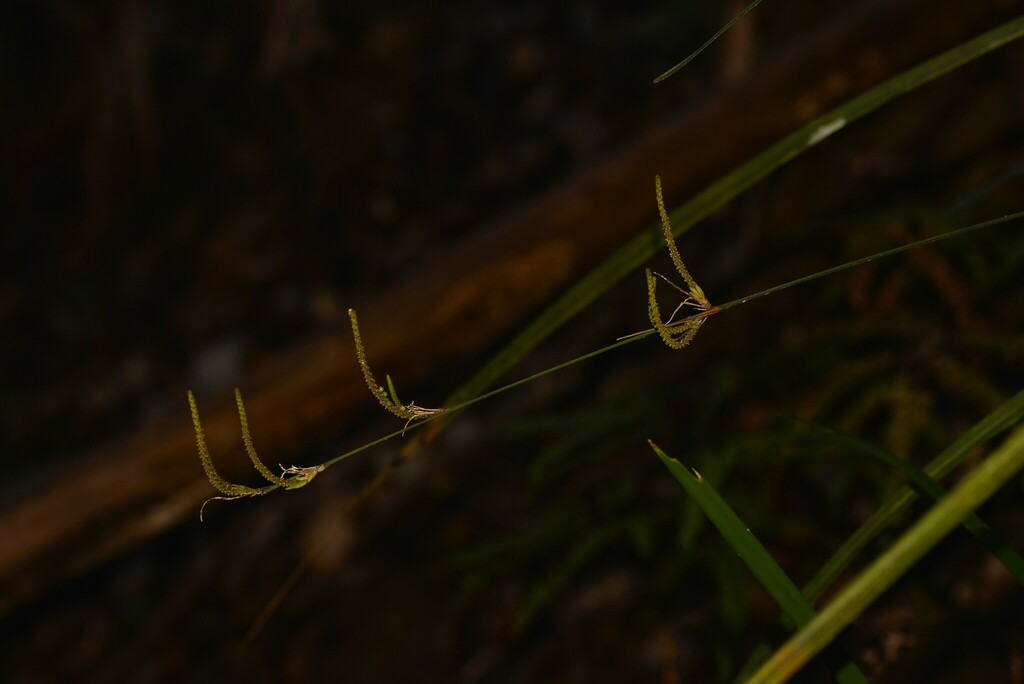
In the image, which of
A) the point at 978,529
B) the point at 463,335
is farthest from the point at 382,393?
the point at 463,335

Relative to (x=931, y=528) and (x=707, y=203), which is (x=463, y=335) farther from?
(x=931, y=528)

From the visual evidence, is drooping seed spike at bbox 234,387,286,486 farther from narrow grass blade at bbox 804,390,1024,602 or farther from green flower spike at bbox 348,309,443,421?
narrow grass blade at bbox 804,390,1024,602

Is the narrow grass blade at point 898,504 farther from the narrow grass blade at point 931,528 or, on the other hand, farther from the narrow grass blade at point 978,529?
the narrow grass blade at point 931,528

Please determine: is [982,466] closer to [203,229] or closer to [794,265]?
[794,265]

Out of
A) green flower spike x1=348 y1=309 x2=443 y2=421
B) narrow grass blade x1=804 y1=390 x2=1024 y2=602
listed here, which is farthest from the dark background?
green flower spike x1=348 y1=309 x2=443 y2=421

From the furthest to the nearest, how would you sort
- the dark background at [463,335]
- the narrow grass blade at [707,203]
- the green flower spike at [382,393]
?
the dark background at [463,335] → the narrow grass blade at [707,203] → the green flower spike at [382,393]

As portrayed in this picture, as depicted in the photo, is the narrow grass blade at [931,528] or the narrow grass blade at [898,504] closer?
the narrow grass blade at [931,528]

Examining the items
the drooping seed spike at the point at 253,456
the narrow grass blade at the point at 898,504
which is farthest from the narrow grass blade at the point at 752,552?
the drooping seed spike at the point at 253,456
